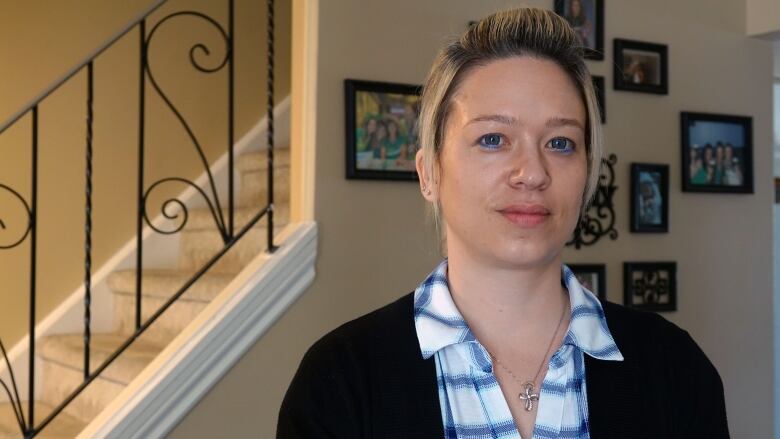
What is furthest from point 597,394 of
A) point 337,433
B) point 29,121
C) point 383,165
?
point 29,121

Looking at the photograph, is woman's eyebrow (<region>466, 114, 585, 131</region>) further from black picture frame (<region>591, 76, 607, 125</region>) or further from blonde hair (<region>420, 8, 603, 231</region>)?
black picture frame (<region>591, 76, 607, 125</region>)

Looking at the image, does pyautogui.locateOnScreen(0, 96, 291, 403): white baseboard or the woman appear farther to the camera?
pyautogui.locateOnScreen(0, 96, 291, 403): white baseboard

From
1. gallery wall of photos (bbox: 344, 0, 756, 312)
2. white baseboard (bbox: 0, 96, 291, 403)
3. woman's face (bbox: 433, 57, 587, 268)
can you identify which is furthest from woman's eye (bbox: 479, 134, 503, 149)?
white baseboard (bbox: 0, 96, 291, 403)

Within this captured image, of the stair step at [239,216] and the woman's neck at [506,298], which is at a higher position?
the stair step at [239,216]

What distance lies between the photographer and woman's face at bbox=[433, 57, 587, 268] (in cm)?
124

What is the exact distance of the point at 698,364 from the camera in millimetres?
1329

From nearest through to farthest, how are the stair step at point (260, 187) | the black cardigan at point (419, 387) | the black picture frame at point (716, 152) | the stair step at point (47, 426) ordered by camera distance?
1. the black cardigan at point (419, 387)
2. the stair step at point (47, 426)
3. the black picture frame at point (716, 152)
4. the stair step at point (260, 187)

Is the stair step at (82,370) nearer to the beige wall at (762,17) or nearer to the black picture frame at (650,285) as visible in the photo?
the black picture frame at (650,285)

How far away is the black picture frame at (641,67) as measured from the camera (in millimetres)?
3463

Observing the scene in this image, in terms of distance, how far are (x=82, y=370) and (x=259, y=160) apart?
1174 mm

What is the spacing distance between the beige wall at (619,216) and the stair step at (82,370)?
0.58m

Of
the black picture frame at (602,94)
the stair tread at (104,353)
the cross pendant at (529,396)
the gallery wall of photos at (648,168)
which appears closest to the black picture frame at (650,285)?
the gallery wall of photos at (648,168)

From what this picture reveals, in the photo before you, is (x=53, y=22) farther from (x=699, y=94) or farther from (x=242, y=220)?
(x=699, y=94)

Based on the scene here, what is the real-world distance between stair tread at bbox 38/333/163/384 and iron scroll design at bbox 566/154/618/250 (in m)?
1.56
